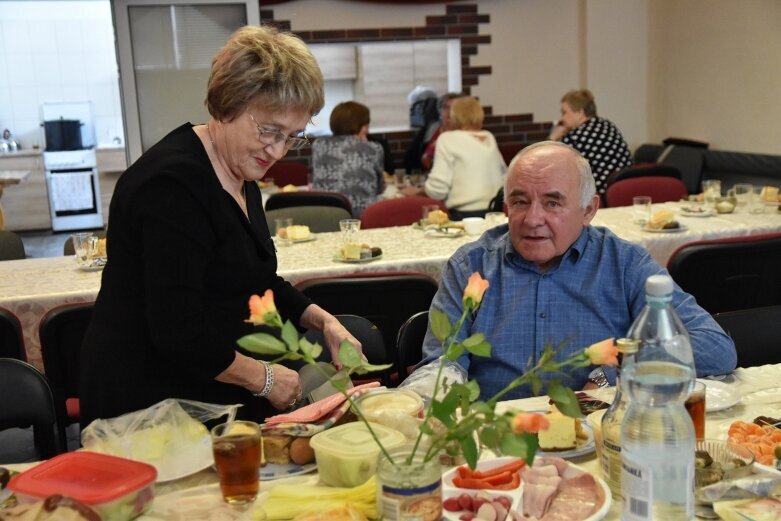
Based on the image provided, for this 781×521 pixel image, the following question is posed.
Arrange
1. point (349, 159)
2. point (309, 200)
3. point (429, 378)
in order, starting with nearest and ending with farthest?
point (429, 378), point (309, 200), point (349, 159)

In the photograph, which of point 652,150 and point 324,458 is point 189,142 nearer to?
point 324,458

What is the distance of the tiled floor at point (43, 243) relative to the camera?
8.74 meters

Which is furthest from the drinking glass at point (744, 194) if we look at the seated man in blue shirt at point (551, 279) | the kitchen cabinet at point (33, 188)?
the kitchen cabinet at point (33, 188)

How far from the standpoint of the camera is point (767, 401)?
1.81 meters

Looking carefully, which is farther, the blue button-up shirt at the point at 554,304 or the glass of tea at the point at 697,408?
the blue button-up shirt at the point at 554,304

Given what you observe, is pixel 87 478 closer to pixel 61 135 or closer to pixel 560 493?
pixel 560 493

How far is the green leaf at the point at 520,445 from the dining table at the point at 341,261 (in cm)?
247

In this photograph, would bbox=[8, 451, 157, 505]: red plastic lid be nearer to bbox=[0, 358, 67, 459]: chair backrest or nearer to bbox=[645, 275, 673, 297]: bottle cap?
bbox=[0, 358, 67, 459]: chair backrest

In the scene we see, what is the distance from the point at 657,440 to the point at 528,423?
0.30 metres

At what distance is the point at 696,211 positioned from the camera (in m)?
4.39

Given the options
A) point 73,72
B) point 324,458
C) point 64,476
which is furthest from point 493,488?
point 73,72

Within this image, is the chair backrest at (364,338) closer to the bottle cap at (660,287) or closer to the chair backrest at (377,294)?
the chair backrest at (377,294)

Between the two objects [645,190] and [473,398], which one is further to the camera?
[645,190]

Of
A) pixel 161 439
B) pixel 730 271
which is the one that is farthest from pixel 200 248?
pixel 730 271
